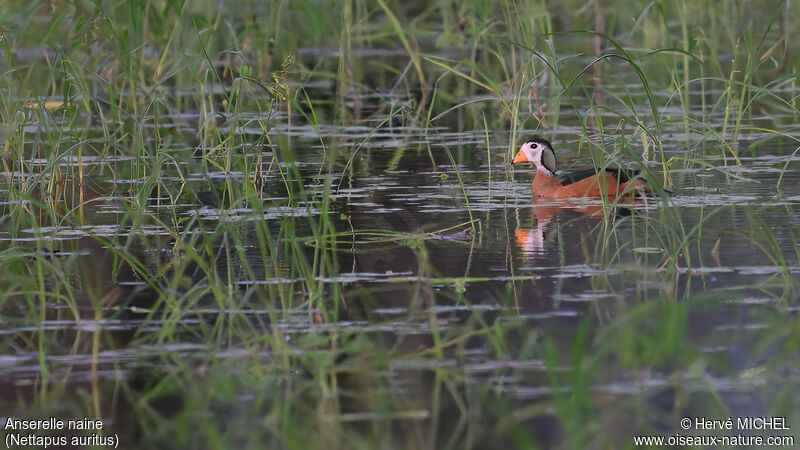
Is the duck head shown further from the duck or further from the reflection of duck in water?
the reflection of duck in water

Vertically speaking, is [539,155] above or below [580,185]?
above

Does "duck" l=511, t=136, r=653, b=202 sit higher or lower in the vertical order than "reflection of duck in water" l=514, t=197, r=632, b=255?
higher

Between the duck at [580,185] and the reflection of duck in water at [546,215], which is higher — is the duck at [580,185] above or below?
above

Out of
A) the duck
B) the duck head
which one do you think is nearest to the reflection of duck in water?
the duck

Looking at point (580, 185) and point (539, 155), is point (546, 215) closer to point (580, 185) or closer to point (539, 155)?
point (580, 185)

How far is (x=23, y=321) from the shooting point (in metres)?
5.59

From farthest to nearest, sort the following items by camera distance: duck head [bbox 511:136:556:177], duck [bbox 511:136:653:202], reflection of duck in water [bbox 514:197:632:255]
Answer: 1. duck head [bbox 511:136:556:177]
2. duck [bbox 511:136:653:202]
3. reflection of duck in water [bbox 514:197:632:255]

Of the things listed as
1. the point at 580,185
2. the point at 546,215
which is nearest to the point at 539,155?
the point at 580,185

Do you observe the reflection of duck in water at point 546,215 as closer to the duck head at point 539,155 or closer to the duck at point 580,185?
the duck at point 580,185

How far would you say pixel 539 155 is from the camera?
930 cm

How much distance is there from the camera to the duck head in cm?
926

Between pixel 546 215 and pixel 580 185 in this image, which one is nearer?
pixel 546 215

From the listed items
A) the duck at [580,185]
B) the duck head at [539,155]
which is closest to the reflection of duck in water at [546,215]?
the duck at [580,185]

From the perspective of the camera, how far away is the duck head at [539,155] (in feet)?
30.4
